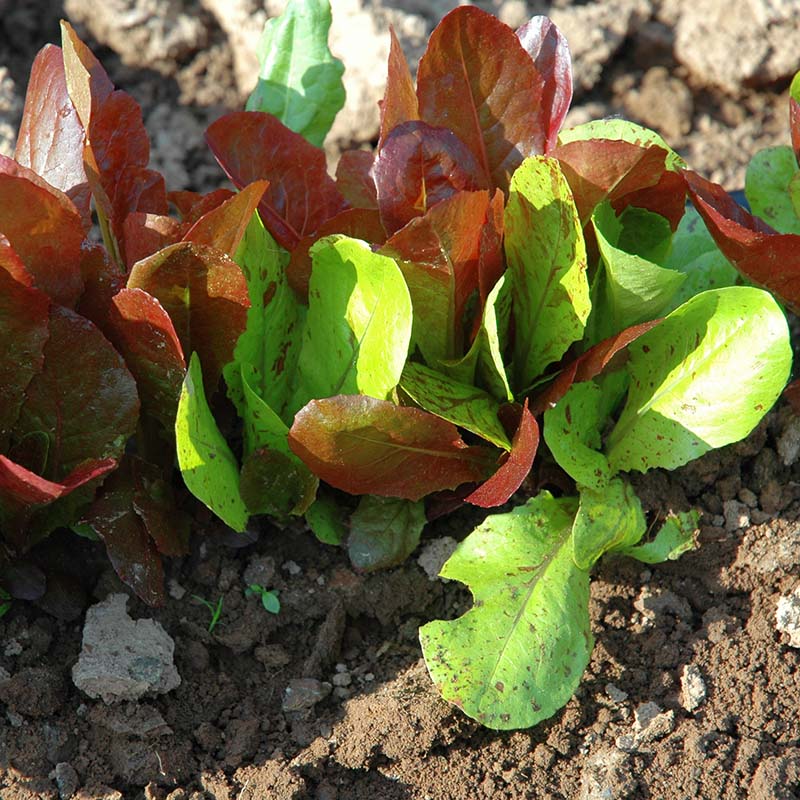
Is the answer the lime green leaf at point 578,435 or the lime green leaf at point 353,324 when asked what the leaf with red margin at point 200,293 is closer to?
the lime green leaf at point 353,324

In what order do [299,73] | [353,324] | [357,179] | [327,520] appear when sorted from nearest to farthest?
[353,324], [327,520], [357,179], [299,73]

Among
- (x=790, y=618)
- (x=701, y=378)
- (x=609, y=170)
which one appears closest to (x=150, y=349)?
(x=609, y=170)

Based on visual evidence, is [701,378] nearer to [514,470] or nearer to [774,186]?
[514,470]

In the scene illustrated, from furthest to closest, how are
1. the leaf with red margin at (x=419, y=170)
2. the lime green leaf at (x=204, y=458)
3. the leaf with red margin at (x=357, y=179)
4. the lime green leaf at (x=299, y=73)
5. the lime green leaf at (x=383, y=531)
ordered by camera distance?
the lime green leaf at (x=299, y=73) → the leaf with red margin at (x=357, y=179) → the lime green leaf at (x=383, y=531) → the leaf with red margin at (x=419, y=170) → the lime green leaf at (x=204, y=458)

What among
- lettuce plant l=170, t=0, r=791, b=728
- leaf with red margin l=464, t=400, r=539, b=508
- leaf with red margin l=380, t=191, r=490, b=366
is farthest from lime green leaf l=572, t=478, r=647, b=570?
leaf with red margin l=380, t=191, r=490, b=366

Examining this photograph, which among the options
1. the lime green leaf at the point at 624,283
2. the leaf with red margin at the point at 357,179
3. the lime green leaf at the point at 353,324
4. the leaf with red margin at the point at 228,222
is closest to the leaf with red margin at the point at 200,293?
the leaf with red margin at the point at 228,222

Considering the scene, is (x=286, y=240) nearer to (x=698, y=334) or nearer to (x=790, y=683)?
(x=698, y=334)

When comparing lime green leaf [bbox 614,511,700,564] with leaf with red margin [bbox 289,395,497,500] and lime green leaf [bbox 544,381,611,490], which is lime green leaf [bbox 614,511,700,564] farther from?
leaf with red margin [bbox 289,395,497,500]

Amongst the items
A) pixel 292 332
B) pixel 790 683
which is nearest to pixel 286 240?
pixel 292 332
